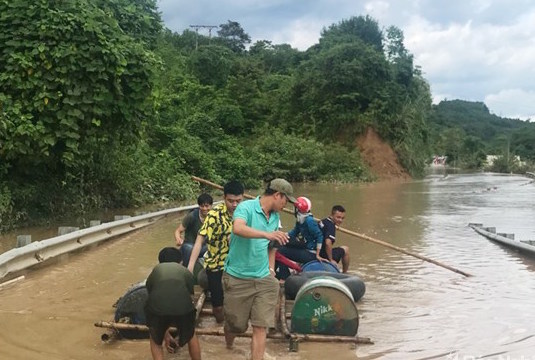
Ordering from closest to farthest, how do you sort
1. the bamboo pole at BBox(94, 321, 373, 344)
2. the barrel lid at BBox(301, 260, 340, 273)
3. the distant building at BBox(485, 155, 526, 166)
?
1. the bamboo pole at BBox(94, 321, 373, 344)
2. the barrel lid at BBox(301, 260, 340, 273)
3. the distant building at BBox(485, 155, 526, 166)

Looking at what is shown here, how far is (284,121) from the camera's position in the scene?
173ft

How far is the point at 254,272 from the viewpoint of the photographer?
582 centimetres

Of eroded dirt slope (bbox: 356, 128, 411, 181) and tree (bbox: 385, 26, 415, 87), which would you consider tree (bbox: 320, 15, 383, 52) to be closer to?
tree (bbox: 385, 26, 415, 87)

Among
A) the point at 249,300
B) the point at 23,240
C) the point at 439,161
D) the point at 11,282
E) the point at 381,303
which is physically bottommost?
the point at 381,303

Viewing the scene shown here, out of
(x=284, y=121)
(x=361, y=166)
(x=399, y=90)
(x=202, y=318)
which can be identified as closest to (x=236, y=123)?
(x=284, y=121)

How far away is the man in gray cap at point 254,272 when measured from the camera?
5.70m

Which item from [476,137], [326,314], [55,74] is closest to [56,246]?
[55,74]

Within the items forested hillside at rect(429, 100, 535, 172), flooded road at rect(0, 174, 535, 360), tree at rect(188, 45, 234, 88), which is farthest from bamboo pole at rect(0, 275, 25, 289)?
forested hillside at rect(429, 100, 535, 172)

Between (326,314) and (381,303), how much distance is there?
6.98 feet

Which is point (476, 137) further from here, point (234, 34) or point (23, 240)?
point (23, 240)

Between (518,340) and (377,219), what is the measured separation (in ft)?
41.5

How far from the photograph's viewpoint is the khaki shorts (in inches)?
228

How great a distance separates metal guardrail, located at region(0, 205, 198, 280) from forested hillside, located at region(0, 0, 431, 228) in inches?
76.5

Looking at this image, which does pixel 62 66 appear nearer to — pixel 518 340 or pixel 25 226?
pixel 25 226
